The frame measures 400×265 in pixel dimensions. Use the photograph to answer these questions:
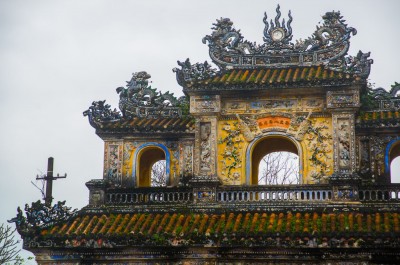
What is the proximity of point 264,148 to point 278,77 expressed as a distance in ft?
8.81

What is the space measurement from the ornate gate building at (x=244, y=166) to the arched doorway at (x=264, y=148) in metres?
0.06

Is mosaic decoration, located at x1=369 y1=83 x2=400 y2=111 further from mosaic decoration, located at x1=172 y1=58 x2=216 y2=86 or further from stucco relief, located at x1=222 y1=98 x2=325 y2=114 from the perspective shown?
mosaic decoration, located at x1=172 y1=58 x2=216 y2=86

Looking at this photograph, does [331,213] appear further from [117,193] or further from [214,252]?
[117,193]

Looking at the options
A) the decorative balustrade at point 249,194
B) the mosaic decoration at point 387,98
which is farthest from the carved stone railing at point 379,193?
the mosaic decoration at point 387,98

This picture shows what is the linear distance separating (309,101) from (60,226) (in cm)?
832

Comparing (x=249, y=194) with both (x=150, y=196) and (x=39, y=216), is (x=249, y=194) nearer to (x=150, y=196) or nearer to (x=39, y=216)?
(x=150, y=196)

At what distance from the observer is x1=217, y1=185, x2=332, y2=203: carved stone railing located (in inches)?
912

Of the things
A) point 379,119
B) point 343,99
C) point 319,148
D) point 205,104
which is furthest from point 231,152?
point 379,119

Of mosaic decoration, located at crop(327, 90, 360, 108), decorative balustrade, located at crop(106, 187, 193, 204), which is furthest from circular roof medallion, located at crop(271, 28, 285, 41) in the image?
decorative balustrade, located at crop(106, 187, 193, 204)

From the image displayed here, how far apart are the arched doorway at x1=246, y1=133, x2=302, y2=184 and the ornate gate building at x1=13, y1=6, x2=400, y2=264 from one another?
63mm

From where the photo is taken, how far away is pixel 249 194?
23.5 m

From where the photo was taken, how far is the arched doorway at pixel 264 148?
24312 mm

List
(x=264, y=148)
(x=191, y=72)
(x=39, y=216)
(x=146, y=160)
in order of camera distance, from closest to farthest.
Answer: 1. (x=39, y=216)
2. (x=191, y=72)
3. (x=264, y=148)
4. (x=146, y=160)

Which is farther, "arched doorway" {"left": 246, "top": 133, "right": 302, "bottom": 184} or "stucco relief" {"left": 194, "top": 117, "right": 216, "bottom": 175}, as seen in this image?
"arched doorway" {"left": 246, "top": 133, "right": 302, "bottom": 184}
